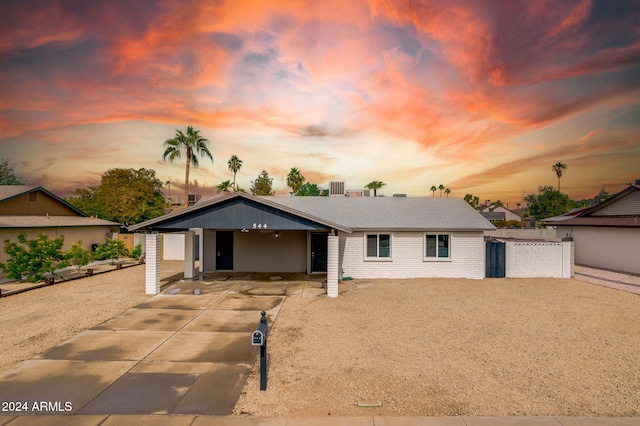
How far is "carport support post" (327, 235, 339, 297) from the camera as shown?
13.8m

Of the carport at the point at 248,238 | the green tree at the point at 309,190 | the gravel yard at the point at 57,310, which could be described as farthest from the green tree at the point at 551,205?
the gravel yard at the point at 57,310

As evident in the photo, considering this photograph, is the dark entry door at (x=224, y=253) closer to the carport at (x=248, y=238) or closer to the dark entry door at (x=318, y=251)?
the carport at (x=248, y=238)

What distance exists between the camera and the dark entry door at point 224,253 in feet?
64.9

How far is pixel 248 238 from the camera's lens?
1969cm

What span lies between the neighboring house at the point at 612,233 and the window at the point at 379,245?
1567 cm

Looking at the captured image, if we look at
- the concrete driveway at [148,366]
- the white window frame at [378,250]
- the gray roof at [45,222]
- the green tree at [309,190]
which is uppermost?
the green tree at [309,190]

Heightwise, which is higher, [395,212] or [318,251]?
[395,212]

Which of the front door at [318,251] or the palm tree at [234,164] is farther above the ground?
the palm tree at [234,164]

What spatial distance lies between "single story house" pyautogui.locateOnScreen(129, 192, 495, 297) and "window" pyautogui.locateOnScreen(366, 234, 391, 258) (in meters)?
0.01

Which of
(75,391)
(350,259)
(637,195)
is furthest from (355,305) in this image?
(637,195)

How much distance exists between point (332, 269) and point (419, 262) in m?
6.67

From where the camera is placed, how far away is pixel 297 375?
6801mm

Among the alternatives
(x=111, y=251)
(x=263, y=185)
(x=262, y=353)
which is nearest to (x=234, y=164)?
(x=263, y=185)

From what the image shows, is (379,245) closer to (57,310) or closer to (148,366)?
(148,366)
